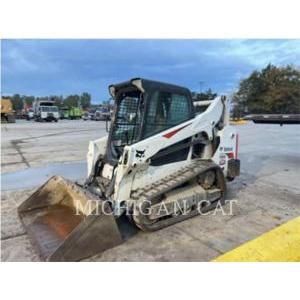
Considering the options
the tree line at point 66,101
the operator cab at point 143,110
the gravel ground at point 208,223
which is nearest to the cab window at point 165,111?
the operator cab at point 143,110

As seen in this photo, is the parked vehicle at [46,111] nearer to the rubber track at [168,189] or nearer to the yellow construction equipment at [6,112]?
the yellow construction equipment at [6,112]

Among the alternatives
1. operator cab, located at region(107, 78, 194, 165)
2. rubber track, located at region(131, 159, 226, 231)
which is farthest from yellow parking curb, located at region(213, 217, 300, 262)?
operator cab, located at region(107, 78, 194, 165)

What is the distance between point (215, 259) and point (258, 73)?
48.8m

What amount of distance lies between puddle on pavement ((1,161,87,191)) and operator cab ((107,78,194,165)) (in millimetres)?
2275

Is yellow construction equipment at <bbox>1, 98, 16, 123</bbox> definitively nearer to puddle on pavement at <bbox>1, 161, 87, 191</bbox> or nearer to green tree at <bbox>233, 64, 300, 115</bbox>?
puddle on pavement at <bbox>1, 161, 87, 191</bbox>

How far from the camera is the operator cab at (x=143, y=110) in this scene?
391cm

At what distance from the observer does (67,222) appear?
3766 mm

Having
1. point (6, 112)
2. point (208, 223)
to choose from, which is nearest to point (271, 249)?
point (208, 223)

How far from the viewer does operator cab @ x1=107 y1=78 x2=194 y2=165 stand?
3.91m

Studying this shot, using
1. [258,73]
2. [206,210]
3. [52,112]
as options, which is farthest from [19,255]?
[258,73]

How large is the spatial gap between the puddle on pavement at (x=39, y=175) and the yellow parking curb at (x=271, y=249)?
3942 mm

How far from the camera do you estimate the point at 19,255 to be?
123 inches

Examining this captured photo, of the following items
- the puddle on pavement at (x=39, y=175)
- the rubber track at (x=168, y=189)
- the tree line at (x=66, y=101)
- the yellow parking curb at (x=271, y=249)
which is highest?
the tree line at (x=66, y=101)

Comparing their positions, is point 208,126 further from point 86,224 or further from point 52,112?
point 52,112
